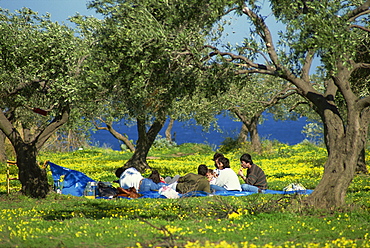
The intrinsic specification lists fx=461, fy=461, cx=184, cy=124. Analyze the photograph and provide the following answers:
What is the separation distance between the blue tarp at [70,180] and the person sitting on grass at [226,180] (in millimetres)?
4699

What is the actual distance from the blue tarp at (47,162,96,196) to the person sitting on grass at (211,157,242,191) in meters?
4.70

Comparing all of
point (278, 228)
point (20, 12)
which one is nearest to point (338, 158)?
point (278, 228)

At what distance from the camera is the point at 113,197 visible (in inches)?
620

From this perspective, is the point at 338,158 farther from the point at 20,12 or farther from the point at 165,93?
the point at 20,12

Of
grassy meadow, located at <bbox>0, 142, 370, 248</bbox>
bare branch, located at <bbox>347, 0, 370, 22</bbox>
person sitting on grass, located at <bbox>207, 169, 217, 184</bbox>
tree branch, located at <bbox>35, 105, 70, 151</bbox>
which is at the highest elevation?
bare branch, located at <bbox>347, 0, 370, 22</bbox>

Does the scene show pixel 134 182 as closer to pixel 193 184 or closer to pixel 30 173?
pixel 193 184

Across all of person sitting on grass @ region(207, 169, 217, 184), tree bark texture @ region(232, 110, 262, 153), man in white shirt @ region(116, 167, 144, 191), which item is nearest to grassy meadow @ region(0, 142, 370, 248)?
man in white shirt @ region(116, 167, 144, 191)

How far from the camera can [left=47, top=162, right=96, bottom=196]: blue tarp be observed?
1692 centimetres

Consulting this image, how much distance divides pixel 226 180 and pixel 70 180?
5.77 m

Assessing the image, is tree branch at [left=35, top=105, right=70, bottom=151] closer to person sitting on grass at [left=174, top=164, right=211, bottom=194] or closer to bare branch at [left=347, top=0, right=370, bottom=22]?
person sitting on grass at [left=174, top=164, right=211, bottom=194]

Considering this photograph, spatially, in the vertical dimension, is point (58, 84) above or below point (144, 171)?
above

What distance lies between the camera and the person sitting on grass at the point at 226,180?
1633 centimetres

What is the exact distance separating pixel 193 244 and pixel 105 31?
6.68 metres

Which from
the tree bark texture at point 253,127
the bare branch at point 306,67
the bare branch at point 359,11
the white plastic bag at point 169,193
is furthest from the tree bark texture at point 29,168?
the tree bark texture at point 253,127
